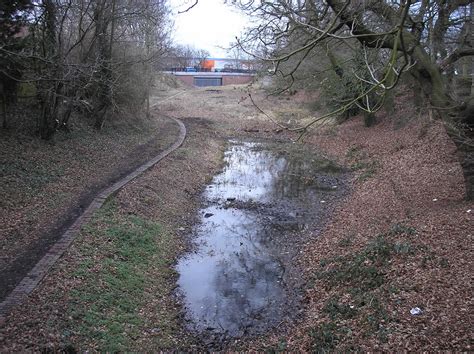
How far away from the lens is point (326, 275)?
10.4 metres

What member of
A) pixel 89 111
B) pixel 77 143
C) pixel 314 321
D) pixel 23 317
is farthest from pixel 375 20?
pixel 89 111

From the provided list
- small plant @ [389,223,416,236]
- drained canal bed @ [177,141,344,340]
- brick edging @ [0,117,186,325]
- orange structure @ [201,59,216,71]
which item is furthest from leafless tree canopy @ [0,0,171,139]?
orange structure @ [201,59,216,71]

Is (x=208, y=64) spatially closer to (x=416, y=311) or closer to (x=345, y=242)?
(x=345, y=242)

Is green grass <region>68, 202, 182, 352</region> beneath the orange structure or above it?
beneath

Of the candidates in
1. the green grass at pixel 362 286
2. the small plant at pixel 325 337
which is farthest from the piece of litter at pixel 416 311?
the small plant at pixel 325 337

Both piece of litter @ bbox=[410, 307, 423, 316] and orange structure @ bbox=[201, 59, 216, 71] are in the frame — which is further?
orange structure @ bbox=[201, 59, 216, 71]

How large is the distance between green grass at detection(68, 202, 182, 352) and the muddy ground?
0.11ft

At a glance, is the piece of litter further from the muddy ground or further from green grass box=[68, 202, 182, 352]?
green grass box=[68, 202, 182, 352]

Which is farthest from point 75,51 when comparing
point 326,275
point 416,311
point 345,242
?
point 416,311

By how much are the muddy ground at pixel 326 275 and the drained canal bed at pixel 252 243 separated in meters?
0.42

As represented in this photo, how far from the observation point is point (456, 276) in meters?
7.97

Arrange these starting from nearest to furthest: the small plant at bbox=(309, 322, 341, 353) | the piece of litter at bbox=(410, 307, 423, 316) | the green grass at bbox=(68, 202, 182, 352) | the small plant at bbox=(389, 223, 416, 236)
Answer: the piece of litter at bbox=(410, 307, 423, 316)
the small plant at bbox=(309, 322, 341, 353)
the green grass at bbox=(68, 202, 182, 352)
the small plant at bbox=(389, 223, 416, 236)

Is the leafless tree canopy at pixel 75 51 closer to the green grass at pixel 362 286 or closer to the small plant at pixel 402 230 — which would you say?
the green grass at pixel 362 286

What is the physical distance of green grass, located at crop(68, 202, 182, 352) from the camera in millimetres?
8164
